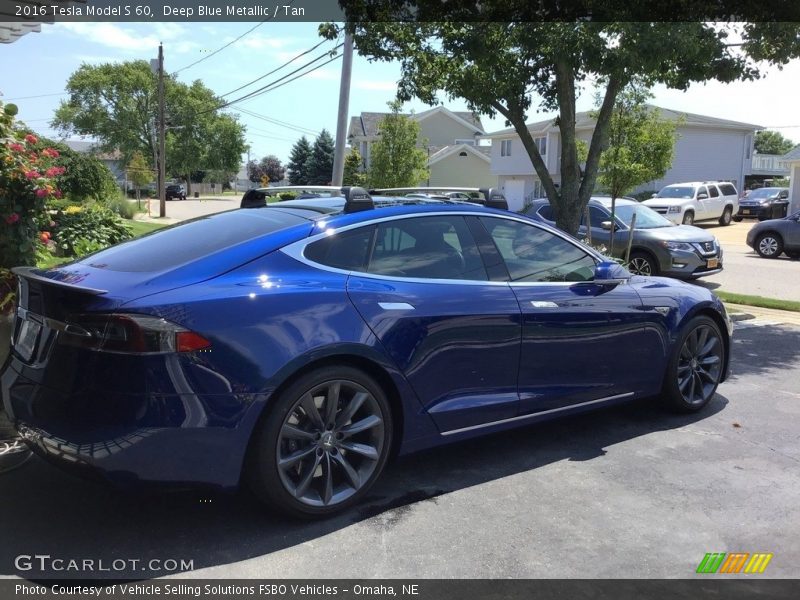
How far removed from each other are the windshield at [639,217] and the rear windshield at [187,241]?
10.8 m

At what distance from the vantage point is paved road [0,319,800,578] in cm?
313

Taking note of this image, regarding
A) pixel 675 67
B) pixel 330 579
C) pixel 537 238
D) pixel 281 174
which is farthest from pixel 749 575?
pixel 281 174

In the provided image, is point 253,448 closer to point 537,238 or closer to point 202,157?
point 537,238

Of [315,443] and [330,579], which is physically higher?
[315,443]

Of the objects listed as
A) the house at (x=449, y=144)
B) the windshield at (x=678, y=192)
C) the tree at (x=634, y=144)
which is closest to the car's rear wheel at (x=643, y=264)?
the tree at (x=634, y=144)

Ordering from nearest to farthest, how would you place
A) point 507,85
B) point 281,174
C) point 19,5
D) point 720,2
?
1. point 720,2
2. point 507,85
3. point 19,5
4. point 281,174

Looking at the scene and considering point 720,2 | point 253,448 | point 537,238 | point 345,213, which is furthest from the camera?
point 720,2

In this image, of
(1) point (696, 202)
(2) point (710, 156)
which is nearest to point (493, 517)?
(1) point (696, 202)

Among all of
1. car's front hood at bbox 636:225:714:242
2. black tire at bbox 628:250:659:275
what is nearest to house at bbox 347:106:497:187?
car's front hood at bbox 636:225:714:242

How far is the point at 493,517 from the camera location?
3590mm

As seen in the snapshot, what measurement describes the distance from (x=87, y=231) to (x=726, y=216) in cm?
2773

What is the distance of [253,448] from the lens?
3215mm

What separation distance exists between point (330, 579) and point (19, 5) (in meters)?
10.3

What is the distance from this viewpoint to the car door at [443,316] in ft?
11.9
